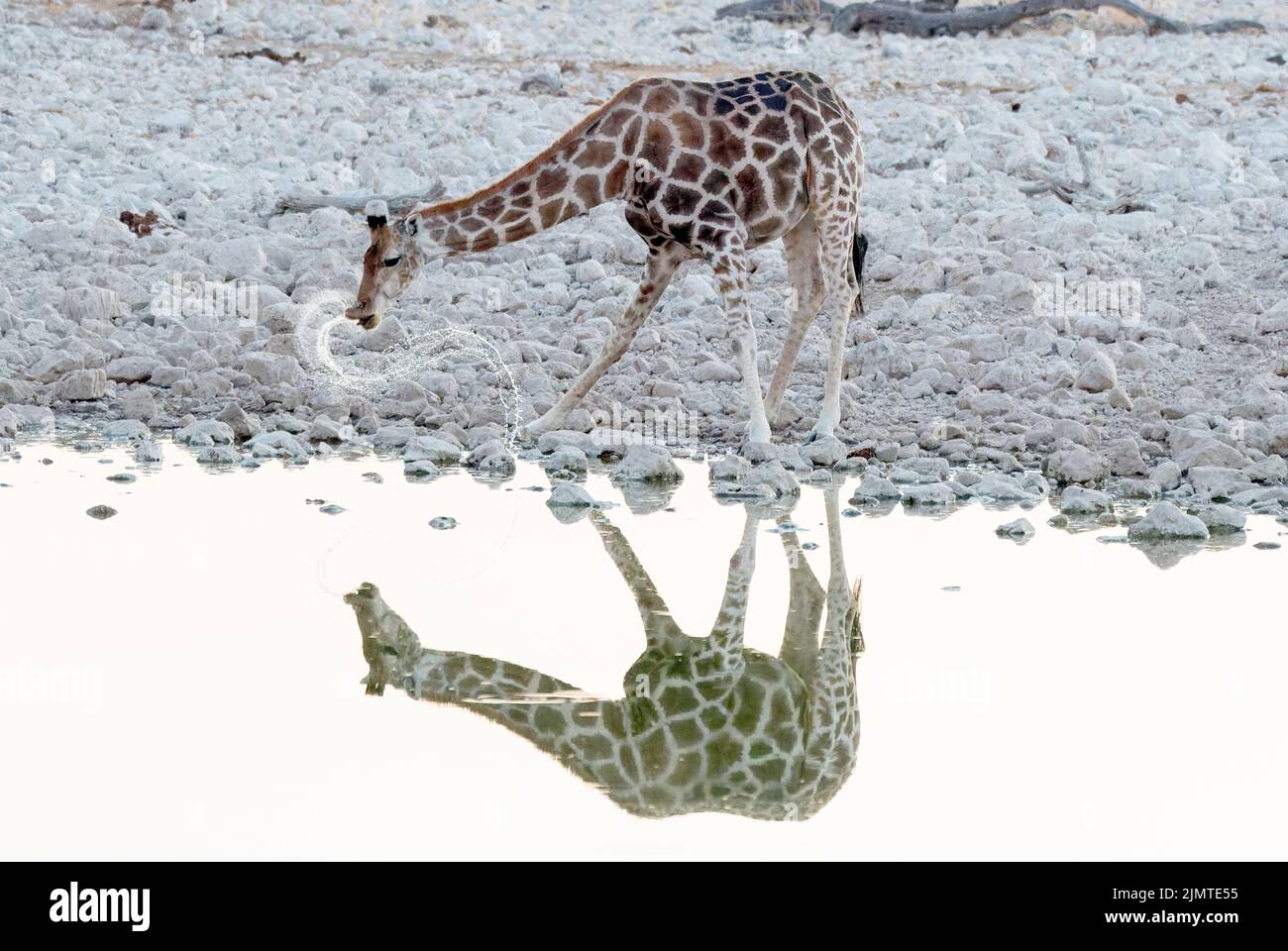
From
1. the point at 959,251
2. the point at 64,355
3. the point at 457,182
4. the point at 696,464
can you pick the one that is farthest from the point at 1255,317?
the point at 64,355

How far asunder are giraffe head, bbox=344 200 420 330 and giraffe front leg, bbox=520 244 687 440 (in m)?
1.08

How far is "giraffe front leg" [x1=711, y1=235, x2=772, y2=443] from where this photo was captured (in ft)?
27.1

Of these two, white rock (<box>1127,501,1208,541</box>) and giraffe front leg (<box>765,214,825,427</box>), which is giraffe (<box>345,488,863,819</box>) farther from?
giraffe front leg (<box>765,214,825,427</box>)

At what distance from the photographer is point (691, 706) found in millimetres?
5172

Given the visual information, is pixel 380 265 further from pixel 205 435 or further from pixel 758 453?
pixel 758 453

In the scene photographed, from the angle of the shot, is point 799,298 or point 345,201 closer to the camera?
point 799,298

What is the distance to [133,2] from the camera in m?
19.7

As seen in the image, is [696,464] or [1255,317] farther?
[1255,317]

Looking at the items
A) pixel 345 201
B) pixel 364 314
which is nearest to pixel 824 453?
pixel 364 314

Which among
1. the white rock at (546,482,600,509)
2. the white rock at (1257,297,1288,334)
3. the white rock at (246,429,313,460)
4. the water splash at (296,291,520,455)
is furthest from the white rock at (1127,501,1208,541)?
the white rock at (246,429,313,460)

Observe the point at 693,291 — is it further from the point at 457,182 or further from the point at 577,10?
the point at 577,10

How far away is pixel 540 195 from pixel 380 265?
79 centimetres

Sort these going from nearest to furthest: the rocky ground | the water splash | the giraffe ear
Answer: the giraffe ear → the rocky ground → the water splash

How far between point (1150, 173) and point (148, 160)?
6935 mm
